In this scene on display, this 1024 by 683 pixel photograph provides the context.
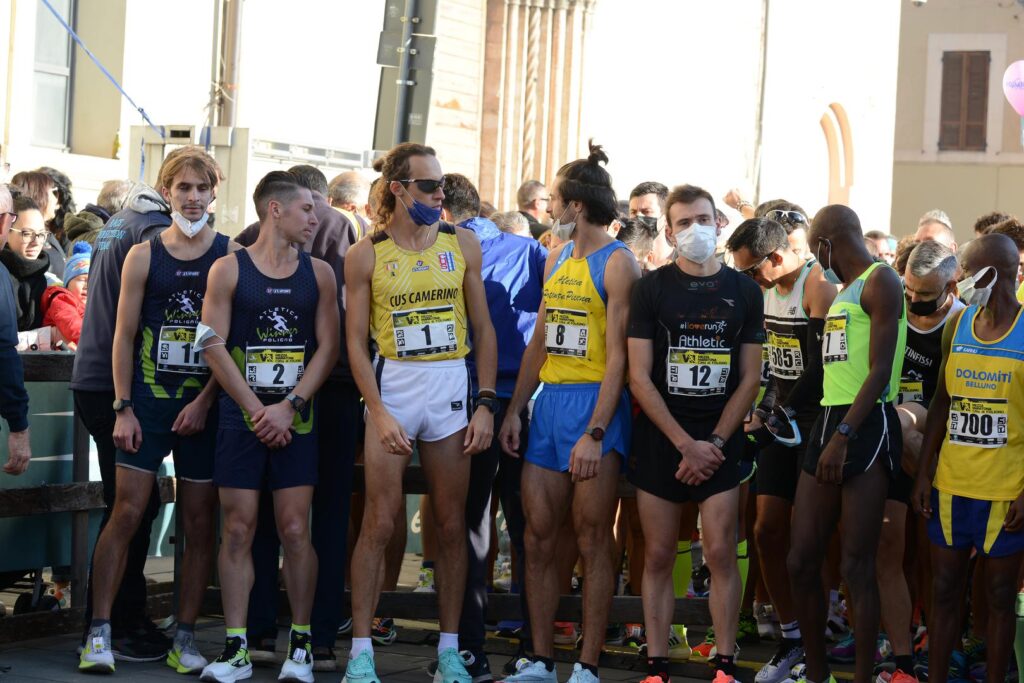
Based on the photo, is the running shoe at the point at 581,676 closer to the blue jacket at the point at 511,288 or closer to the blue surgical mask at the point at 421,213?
the blue jacket at the point at 511,288

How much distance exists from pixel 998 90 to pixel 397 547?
35.4 metres

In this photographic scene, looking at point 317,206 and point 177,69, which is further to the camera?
point 177,69

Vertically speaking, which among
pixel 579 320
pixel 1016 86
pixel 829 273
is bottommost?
pixel 579 320

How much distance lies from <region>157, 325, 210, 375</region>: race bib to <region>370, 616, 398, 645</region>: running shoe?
1.57 metres

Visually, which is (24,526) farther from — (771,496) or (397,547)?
(771,496)

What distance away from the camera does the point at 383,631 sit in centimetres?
744

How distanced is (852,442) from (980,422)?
479 millimetres

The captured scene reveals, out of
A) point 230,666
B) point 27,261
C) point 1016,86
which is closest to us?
point 230,666

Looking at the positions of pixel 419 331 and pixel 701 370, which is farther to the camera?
pixel 419 331

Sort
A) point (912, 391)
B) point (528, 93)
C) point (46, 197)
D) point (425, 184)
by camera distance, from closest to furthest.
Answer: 1. point (425, 184)
2. point (912, 391)
3. point (46, 197)
4. point (528, 93)

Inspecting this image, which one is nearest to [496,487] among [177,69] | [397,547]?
[397,547]

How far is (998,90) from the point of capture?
131ft

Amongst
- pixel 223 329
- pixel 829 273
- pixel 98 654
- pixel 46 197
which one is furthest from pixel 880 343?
pixel 46 197

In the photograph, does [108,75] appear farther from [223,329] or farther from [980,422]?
[980,422]
